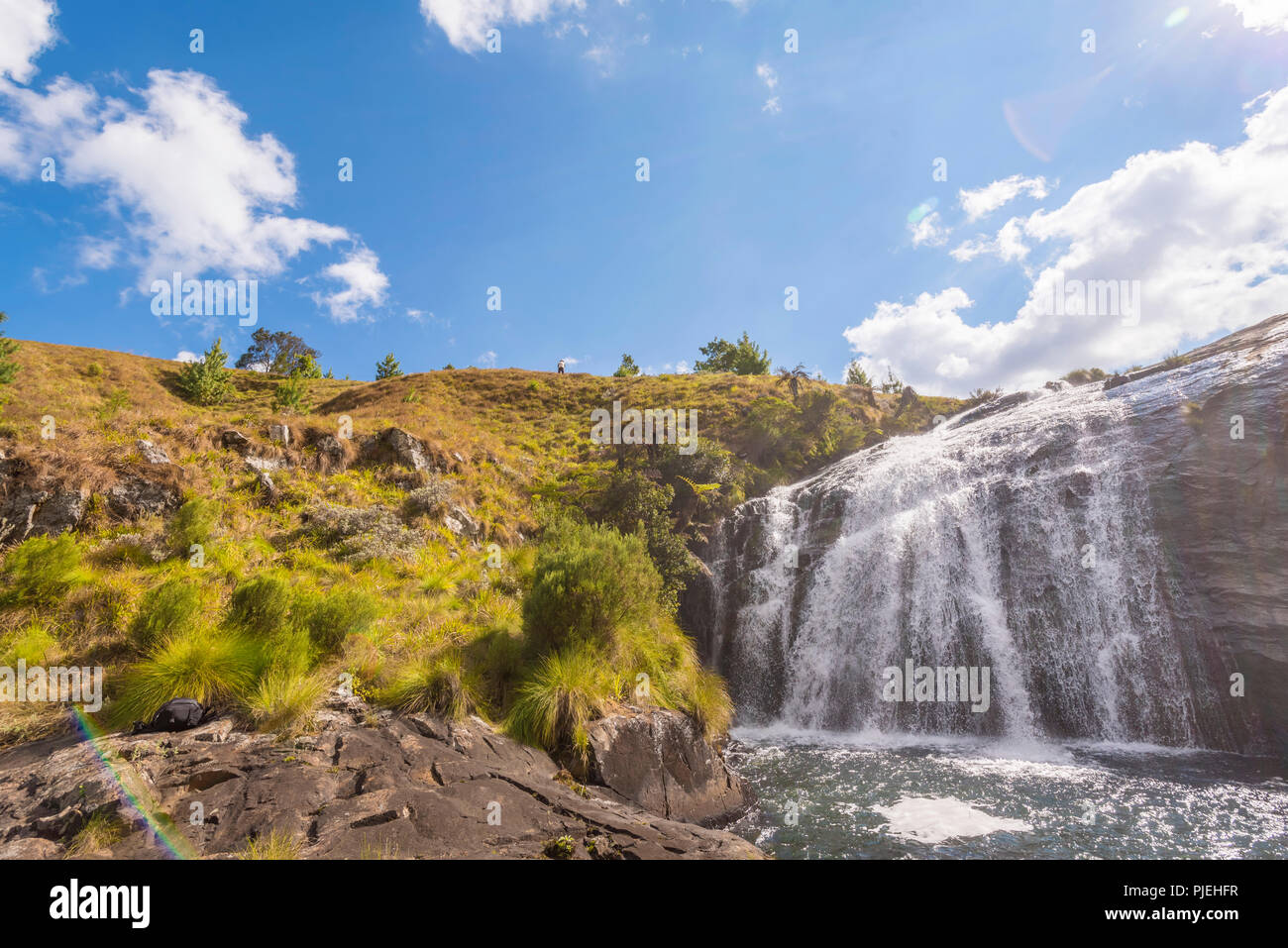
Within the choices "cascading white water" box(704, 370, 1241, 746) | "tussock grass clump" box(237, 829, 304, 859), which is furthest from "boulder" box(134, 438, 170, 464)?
"cascading white water" box(704, 370, 1241, 746)

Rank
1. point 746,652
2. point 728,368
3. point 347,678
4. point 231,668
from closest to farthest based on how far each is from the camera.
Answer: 1. point 231,668
2. point 347,678
3. point 746,652
4. point 728,368

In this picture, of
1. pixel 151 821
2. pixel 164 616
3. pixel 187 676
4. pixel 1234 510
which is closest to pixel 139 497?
pixel 164 616

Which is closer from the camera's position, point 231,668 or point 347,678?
point 231,668

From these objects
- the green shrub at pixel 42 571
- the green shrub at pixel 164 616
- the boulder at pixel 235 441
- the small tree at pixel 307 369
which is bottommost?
the green shrub at pixel 164 616

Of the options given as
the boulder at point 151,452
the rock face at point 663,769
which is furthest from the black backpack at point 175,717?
the boulder at point 151,452

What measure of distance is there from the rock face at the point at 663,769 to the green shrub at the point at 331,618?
4.84 m

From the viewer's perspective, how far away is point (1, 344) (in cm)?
2066

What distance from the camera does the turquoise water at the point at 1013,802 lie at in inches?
309

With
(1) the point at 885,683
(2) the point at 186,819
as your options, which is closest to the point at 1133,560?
(1) the point at 885,683

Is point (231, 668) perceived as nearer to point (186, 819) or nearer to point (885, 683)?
point (186, 819)

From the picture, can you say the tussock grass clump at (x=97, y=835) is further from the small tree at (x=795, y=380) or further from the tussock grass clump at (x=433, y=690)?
the small tree at (x=795, y=380)

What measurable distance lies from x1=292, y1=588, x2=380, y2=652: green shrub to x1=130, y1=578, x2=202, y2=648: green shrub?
150 centimetres
